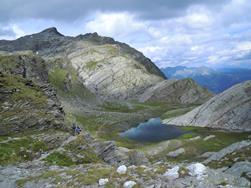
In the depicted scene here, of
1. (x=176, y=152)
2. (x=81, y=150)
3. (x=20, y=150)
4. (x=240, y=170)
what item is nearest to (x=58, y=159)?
(x=20, y=150)

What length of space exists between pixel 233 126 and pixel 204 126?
15525 millimetres

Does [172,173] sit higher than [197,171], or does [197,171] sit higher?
[197,171]

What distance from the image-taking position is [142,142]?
169 metres

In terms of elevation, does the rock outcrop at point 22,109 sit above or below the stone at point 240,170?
above

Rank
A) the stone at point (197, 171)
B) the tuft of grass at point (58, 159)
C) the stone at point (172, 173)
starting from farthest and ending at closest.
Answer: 1. the tuft of grass at point (58, 159)
2. the stone at point (172, 173)
3. the stone at point (197, 171)

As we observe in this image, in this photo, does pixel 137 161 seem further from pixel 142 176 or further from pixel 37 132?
pixel 142 176

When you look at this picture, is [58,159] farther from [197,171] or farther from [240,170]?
[197,171]

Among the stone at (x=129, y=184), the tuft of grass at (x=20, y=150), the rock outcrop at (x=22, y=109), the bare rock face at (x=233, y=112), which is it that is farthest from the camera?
the bare rock face at (x=233, y=112)

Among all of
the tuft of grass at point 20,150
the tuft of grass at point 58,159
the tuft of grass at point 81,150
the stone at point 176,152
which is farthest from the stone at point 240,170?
the stone at point 176,152

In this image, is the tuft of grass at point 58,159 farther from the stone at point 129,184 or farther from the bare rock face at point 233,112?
the bare rock face at point 233,112

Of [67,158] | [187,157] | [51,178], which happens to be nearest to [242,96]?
[187,157]

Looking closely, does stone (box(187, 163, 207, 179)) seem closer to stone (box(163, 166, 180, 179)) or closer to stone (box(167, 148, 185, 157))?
stone (box(163, 166, 180, 179))

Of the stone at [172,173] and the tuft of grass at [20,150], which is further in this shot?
the tuft of grass at [20,150]

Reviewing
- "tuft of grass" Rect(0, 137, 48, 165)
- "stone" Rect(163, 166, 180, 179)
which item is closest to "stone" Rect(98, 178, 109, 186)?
"stone" Rect(163, 166, 180, 179)
